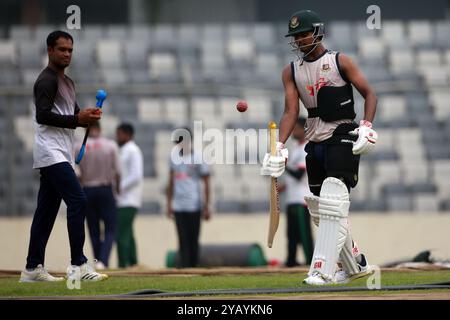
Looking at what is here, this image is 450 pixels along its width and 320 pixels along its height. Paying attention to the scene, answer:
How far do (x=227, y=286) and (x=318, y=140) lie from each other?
59.4 inches

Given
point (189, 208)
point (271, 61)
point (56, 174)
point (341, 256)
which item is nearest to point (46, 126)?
point (56, 174)

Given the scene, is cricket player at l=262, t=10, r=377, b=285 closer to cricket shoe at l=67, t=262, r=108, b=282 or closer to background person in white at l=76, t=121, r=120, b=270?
cricket shoe at l=67, t=262, r=108, b=282

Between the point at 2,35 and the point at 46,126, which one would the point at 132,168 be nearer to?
the point at 46,126

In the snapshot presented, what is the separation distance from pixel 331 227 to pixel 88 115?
2.31 metres

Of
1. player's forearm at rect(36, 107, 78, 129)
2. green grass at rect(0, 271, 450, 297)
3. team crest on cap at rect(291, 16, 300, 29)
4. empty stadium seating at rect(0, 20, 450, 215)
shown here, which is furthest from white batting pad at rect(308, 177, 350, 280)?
empty stadium seating at rect(0, 20, 450, 215)

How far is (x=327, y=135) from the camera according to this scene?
9.82m

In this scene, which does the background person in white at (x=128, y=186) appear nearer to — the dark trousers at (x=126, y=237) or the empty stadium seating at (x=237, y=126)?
the dark trousers at (x=126, y=237)

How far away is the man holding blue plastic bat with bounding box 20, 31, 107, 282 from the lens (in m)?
10.1

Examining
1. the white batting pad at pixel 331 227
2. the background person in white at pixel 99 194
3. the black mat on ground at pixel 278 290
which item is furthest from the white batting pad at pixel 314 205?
the background person in white at pixel 99 194

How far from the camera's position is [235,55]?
74.5ft

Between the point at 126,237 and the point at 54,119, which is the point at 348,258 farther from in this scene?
the point at 126,237

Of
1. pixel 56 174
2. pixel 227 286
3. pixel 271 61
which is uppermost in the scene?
pixel 271 61

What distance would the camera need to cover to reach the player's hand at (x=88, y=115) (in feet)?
32.7

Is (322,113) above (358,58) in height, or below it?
below
